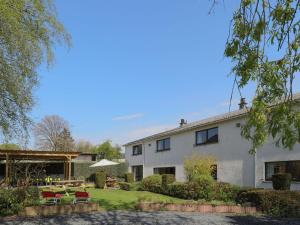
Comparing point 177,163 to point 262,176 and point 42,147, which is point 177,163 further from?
point 42,147

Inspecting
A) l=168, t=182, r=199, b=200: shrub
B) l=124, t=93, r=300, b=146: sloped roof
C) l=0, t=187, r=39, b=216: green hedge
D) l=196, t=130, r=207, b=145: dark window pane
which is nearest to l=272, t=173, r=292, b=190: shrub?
l=124, t=93, r=300, b=146: sloped roof

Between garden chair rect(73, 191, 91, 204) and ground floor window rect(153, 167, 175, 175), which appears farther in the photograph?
ground floor window rect(153, 167, 175, 175)

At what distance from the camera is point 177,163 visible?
115 ft

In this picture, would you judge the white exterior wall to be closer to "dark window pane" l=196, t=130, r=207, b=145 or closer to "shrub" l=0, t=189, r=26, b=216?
"dark window pane" l=196, t=130, r=207, b=145

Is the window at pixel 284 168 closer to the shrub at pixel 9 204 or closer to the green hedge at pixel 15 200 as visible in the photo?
the green hedge at pixel 15 200

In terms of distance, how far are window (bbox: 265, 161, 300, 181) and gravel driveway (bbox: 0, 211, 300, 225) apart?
6619 millimetres

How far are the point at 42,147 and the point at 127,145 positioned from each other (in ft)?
94.9

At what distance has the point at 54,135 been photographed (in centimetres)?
7356

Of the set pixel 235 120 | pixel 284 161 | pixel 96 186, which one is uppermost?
pixel 235 120

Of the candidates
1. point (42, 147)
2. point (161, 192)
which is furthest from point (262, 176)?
point (42, 147)

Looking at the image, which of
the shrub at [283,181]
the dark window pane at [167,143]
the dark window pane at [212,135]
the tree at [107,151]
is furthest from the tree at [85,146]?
the shrub at [283,181]

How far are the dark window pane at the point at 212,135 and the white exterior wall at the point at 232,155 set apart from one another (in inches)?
14.3

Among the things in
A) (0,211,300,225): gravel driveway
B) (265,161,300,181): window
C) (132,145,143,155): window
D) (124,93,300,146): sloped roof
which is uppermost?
(124,93,300,146): sloped roof

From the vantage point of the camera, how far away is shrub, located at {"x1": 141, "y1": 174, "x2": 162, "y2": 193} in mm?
27470
